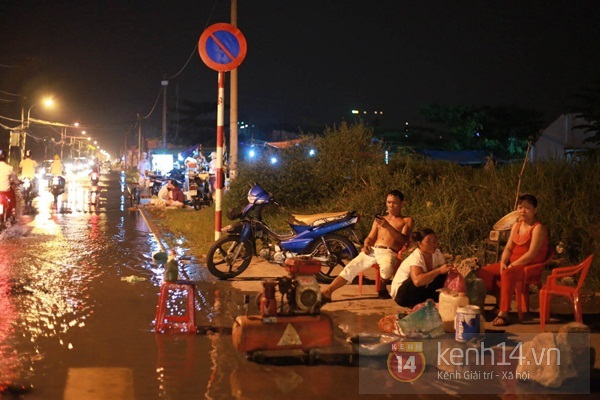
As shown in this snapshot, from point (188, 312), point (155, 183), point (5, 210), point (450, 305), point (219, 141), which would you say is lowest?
point (188, 312)

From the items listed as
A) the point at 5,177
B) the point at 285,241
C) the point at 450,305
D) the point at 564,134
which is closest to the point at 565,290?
the point at 450,305

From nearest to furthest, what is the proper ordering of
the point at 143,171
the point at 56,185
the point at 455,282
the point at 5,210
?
the point at 455,282 < the point at 5,210 < the point at 56,185 < the point at 143,171

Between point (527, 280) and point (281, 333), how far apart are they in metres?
3.17

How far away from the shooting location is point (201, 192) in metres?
23.4

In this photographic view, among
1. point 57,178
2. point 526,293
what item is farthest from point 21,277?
point 57,178

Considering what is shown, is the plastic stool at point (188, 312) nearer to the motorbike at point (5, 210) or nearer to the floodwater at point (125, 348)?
the floodwater at point (125, 348)

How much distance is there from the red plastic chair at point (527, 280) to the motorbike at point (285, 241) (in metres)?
2.85

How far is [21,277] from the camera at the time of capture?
10.1 m

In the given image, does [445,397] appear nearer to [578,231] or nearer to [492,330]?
[492,330]

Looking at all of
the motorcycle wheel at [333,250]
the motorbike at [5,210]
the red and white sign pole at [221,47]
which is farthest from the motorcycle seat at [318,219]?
the motorbike at [5,210]

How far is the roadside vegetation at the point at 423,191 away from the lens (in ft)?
34.4

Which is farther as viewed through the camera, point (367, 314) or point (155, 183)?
point (155, 183)

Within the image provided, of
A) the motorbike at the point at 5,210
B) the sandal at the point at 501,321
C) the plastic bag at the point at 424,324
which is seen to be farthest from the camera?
the motorbike at the point at 5,210

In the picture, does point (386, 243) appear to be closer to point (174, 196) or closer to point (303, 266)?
point (303, 266)
